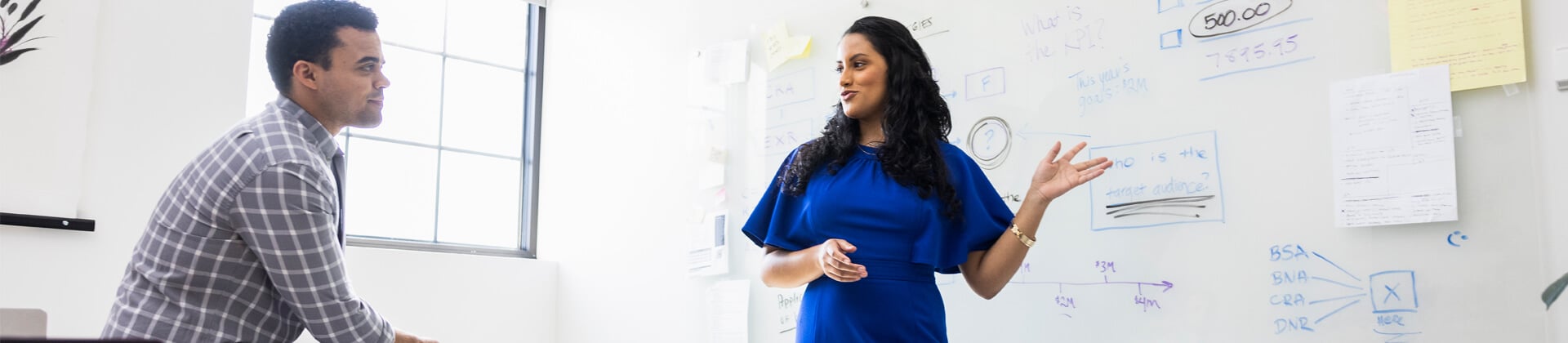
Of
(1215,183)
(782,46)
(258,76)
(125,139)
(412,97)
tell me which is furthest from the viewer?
(412,97)

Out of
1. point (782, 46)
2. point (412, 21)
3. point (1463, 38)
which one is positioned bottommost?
point (1463, 38)

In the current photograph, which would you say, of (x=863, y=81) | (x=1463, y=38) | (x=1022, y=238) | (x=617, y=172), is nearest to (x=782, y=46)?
(x=617, y=172)

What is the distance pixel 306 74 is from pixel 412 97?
2.49 metres

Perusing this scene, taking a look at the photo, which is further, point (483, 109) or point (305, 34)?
point (483, 109)

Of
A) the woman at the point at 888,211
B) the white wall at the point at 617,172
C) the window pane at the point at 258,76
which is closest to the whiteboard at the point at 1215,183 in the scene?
the woman at the point at 888,211

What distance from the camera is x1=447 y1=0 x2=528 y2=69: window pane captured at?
4.48m

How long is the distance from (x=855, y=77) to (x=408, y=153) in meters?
2.62

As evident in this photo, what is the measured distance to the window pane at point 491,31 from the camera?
14.7ft

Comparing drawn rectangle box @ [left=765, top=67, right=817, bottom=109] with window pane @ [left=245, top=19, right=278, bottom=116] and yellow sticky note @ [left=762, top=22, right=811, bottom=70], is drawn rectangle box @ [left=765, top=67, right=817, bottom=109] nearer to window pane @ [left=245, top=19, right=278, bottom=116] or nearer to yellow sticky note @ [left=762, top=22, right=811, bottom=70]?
yellow sticky note @ [left=762, top=22, right=811, bottom=70]

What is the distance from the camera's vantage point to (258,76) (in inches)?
153

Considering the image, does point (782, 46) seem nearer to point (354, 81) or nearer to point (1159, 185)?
point (1159, 185)

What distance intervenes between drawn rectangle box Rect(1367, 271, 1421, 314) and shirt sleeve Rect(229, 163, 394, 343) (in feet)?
5.83

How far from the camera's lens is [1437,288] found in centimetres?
210

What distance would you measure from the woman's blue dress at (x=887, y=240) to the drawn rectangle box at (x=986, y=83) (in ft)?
2.67
